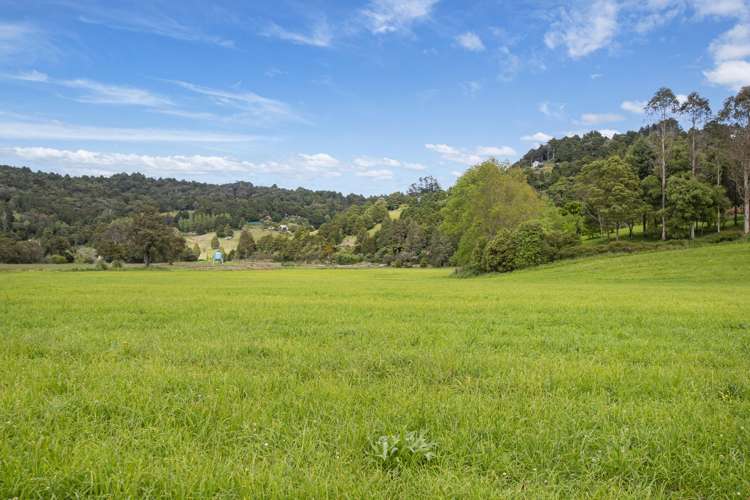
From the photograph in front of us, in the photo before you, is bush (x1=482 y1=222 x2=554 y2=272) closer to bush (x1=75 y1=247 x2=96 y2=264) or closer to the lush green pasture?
the lush green pasture

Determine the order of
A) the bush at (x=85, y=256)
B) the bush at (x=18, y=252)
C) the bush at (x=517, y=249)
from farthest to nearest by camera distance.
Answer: the bush at (x=85, y=256) < the bush at (x=18, y=252) < the bush at (x=517, y=249)

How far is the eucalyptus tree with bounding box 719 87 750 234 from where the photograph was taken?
171 ft

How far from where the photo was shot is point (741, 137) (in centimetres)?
5384

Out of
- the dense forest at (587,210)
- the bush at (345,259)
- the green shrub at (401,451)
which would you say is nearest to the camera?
the green shrub at (401,451)

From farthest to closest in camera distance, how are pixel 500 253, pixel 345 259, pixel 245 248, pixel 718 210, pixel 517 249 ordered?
pixel 245 248 < pixel 345 259 < pixel 718 210 < pixel 500 253 < pixel 517 249

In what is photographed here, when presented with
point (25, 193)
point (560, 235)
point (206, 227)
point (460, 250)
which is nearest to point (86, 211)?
point (25, 193)

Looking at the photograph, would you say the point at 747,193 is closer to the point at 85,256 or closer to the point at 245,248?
the point at 245,248

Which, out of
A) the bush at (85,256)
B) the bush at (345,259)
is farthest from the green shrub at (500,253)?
the bush at (85,256)

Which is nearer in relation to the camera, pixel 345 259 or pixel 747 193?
pixel 747 193

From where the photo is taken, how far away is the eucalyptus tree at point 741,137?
52000 millimetres

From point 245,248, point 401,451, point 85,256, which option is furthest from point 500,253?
point 85,256

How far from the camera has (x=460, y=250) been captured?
5578 cm

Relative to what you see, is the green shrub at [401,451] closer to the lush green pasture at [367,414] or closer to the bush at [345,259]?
the lush green pasture at [367,414]

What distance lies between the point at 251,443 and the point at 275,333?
589 cm
